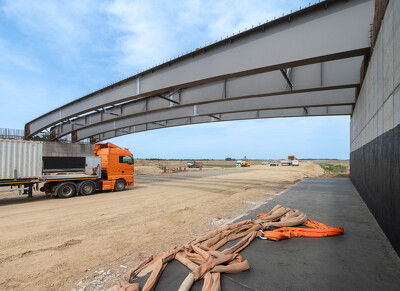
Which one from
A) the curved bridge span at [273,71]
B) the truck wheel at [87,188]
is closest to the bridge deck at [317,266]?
the curved bridge span at [273,71]

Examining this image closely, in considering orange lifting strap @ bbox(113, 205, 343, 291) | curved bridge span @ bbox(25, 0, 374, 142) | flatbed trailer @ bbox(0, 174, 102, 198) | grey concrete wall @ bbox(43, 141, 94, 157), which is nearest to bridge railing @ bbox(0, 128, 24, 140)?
grey concrete wall @ bbox(43, 141, 94, 157)

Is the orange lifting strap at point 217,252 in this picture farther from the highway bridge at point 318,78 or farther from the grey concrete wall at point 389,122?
the highway bridge at point 318,78

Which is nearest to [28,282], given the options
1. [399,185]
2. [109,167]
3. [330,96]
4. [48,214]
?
[48,214]

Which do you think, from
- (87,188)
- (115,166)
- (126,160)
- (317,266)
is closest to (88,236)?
(317,266)

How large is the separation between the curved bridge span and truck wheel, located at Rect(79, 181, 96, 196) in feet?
19.3

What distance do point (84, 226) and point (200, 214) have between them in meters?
3.71

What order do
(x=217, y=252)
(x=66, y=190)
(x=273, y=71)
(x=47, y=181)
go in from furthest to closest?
(x=66, y=190) → (x=273, y=71) → (x=47, y=181) → (x=217, y=252)

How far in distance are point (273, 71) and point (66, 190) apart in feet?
42.1

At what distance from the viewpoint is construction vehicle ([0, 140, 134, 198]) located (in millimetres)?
9672

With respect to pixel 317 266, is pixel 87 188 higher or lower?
lower

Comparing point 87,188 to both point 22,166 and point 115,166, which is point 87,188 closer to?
point 115,166

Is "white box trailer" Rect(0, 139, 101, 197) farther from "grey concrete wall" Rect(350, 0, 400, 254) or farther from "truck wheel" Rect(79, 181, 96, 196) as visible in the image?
"grey concrete wall" Rect(350, 0, 400, 254)

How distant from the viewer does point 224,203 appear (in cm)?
965

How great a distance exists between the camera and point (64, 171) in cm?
1453
